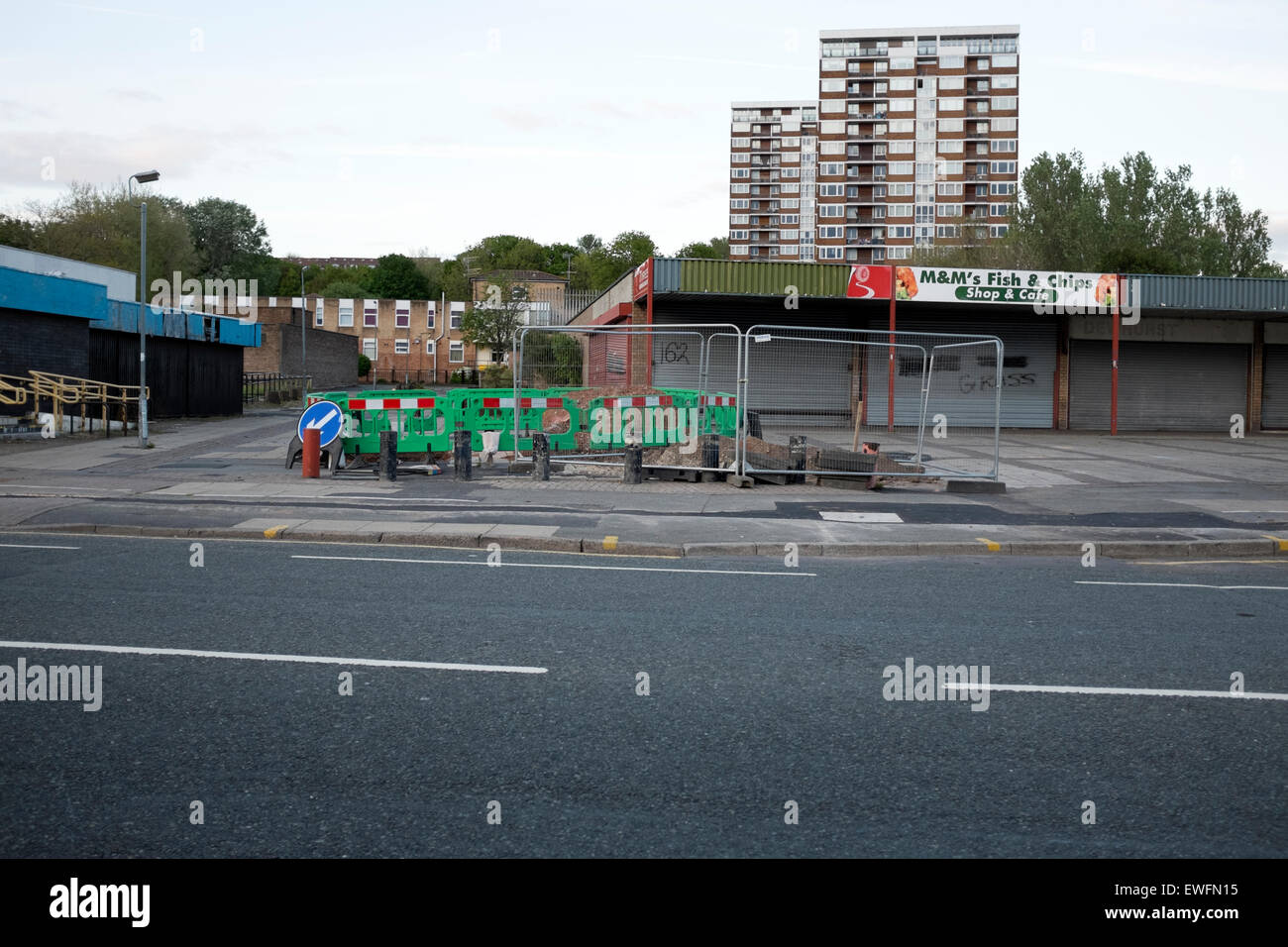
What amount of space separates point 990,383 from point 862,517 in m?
25.0

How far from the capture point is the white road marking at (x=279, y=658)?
6.46 meters

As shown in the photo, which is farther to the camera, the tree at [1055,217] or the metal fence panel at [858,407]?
the tree at [1055,217]

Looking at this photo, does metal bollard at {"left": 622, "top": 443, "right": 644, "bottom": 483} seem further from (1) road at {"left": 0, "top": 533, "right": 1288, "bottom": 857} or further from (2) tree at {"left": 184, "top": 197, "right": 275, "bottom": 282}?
(2) tree at {"left": 184, "top": 197, "right": 275, "bottom": 282}

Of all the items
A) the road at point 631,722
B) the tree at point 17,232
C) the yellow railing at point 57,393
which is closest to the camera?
the road at point 631,722

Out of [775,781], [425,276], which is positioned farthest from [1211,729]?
[425,276]

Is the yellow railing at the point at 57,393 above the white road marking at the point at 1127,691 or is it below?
above

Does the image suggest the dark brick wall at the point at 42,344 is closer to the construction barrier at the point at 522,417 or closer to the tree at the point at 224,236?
the construction barrier at the point at 522,417

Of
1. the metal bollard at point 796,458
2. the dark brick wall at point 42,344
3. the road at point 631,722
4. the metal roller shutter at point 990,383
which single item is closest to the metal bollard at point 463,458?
the metal bollard at point 796,458

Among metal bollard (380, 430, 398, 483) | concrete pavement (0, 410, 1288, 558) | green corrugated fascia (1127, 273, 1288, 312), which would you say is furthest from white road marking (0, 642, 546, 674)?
green corrugated fascia (1127, 273, 1288, 312)

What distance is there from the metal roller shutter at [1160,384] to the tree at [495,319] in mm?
38889

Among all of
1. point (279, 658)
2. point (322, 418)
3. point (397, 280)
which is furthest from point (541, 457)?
point (397, 280)
